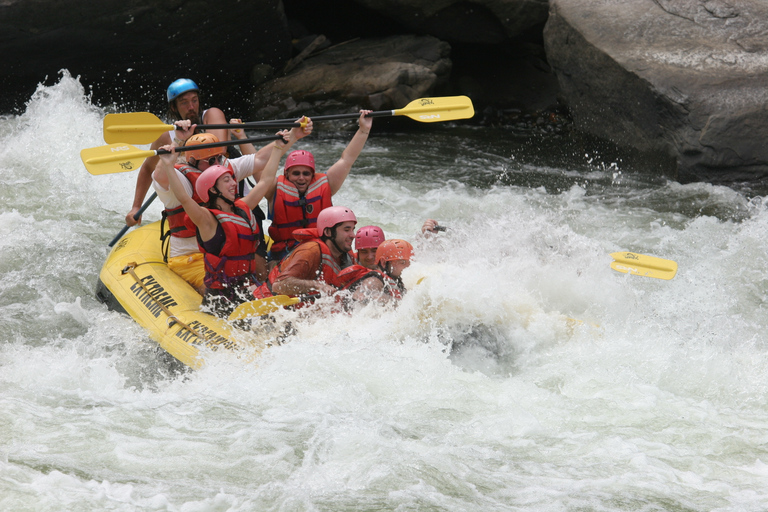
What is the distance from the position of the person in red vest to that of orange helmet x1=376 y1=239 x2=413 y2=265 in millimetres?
634

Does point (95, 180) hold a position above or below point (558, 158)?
above

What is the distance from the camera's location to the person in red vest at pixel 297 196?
459 centimetres

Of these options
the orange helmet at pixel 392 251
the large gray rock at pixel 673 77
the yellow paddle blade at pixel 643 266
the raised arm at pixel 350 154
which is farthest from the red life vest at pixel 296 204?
the large gray rock at pixel 673 77

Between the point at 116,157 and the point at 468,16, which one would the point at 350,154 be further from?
the point at 468,16

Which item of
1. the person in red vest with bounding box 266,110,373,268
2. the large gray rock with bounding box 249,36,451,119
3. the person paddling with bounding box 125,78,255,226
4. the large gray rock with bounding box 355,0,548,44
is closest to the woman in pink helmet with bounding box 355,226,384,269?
the person in red vest with bounding box 266,110,373,268

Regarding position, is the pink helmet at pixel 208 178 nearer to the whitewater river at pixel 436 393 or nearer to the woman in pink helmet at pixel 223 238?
the woman in pink helmet at pixel 223 238

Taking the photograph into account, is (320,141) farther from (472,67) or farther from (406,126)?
(472,67)

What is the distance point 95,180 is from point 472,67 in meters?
→ 6.06

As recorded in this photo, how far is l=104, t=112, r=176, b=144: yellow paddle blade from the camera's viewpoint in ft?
15.2

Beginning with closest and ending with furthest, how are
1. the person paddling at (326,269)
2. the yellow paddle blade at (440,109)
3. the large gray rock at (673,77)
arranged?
the person paddling at (326,269)
the yellow paddle blade at (440,109)
the large gray rock at (673,77)

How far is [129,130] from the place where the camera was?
464 cm

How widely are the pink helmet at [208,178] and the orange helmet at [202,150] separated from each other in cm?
28

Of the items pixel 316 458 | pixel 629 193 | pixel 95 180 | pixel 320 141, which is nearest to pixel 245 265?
pixel 316 458

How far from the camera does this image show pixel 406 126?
33.3ft
